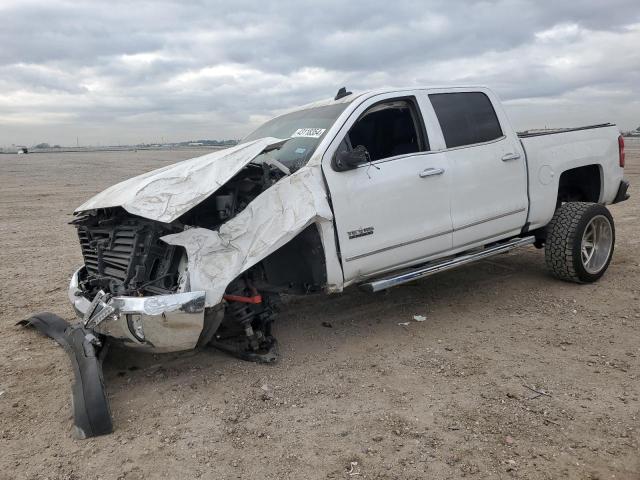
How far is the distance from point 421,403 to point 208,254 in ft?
5.73

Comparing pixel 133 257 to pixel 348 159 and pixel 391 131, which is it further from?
pixel 391 131

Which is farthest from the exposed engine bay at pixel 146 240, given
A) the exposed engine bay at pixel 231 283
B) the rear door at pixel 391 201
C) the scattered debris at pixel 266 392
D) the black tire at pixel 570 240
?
the black tire at pixel 570 240

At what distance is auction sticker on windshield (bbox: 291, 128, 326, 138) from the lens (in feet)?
15.0

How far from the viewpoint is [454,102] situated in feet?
17.2

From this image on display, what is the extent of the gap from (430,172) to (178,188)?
2.12 metres

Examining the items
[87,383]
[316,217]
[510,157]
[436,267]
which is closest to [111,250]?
[87,383]

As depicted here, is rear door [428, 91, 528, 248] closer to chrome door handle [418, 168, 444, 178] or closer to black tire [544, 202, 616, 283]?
chrome door handle [418, 168, 444, 178]

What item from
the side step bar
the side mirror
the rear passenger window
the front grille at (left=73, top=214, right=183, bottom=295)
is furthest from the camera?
the rear passenger window

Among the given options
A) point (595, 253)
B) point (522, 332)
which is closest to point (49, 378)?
point (522, 332)

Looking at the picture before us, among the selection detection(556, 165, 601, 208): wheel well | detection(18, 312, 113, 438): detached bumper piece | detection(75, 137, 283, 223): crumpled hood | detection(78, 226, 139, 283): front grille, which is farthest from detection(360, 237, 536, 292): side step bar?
detection(18, 312, 113, 438): detached bumper piece

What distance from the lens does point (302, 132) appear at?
480 centimetres

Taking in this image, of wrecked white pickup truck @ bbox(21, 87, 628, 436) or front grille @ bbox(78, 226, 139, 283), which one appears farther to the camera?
front grille @ bbox(78, 226, 139, 283)

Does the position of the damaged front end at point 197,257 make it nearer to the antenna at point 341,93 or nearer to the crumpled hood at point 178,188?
the crumpled hood at point 178,188

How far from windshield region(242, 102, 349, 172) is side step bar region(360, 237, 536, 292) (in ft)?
3.72
